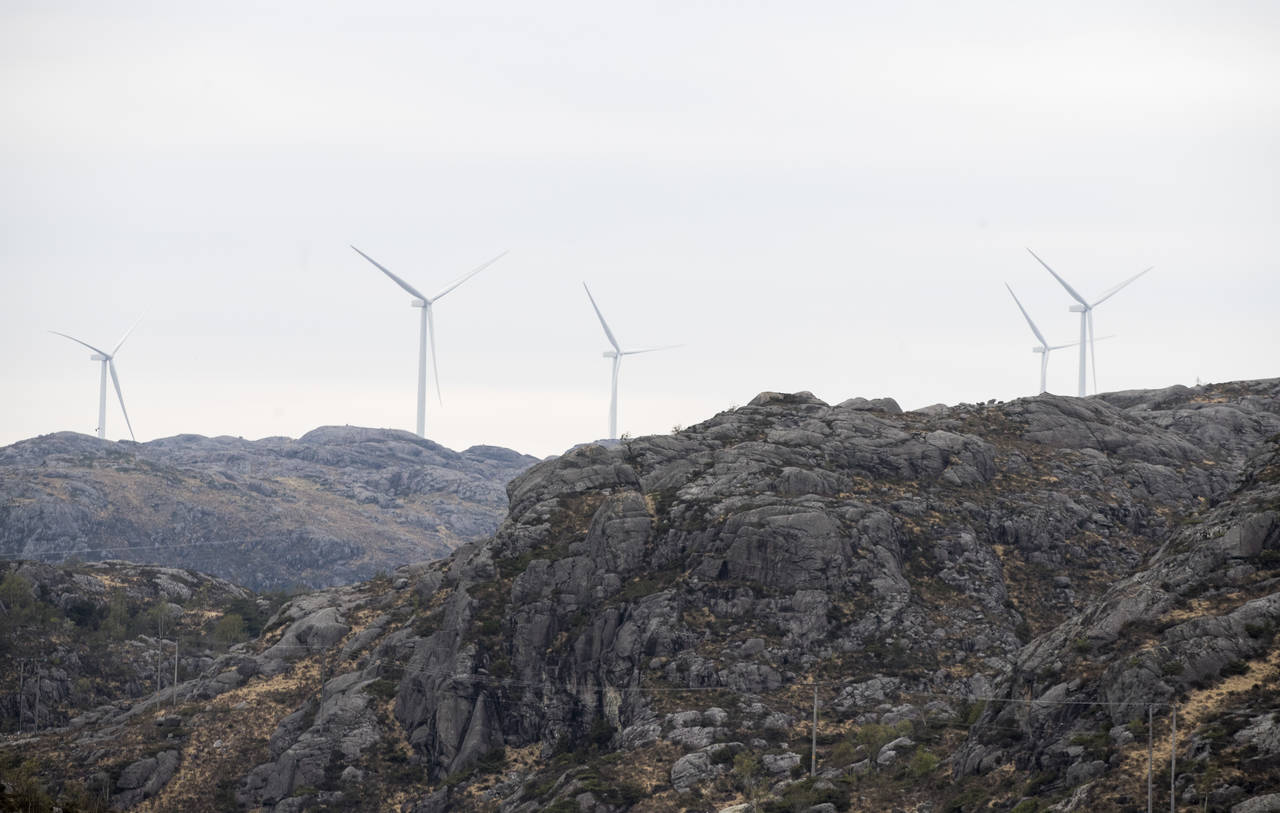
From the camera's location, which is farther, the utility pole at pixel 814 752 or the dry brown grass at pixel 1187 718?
the utility pole at pixel 814 752

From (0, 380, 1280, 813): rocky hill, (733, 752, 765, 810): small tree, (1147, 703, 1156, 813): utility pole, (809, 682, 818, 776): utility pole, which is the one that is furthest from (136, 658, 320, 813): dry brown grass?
(1147, 703, 1156, 813): utility pole

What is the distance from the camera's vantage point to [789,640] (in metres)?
139

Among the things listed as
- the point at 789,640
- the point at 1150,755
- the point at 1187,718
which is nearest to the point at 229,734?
the point at 789,640

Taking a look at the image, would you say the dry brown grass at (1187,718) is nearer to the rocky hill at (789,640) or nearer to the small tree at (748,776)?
the rocky hill at (789,640)

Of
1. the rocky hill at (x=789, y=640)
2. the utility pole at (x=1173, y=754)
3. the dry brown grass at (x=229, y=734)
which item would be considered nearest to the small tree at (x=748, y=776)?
the rocky hill at (x=789, y=640)

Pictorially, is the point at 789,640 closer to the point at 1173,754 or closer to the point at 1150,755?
the point at 1150,755

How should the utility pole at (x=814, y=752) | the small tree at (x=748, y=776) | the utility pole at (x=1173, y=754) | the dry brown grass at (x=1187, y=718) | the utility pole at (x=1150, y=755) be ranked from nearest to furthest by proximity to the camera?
the utility pole at (x=1150, y=755), the utility pole at (x=1173, y=754), the dry brown grass at (x=1187, y=718), the small tree at (x=748, y=776), the utility pole at (x=814, y=752)

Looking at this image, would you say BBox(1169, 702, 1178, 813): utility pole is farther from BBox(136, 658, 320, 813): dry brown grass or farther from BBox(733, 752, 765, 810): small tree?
BBox(136, 658, 320, 813): dry brown grass

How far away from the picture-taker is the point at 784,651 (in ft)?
452

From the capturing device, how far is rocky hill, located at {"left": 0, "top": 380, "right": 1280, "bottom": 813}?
108938mm

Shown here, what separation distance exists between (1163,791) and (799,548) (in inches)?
2183

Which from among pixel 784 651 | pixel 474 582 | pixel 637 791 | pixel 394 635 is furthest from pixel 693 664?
pixel 394 635

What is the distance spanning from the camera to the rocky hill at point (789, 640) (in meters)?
109

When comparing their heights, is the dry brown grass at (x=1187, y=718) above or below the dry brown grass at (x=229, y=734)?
above
